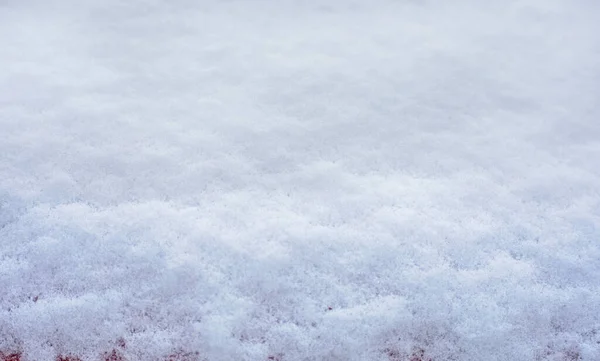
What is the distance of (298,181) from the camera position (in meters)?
1.91

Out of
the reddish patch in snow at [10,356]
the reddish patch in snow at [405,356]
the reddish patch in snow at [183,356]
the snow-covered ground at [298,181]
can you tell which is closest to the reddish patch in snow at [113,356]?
the snow-covered ground at [298,181]

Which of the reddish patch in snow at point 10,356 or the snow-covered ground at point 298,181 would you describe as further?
the snow-covered ground at point 298,181

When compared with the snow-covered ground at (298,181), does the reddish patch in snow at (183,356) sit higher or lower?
lower

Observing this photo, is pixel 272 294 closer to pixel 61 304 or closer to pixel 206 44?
pixel 61 304

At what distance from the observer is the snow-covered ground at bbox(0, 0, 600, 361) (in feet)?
4.65

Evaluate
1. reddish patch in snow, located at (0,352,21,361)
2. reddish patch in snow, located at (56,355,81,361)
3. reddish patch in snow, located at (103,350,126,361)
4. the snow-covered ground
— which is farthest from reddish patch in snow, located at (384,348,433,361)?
reddish patch in snow, located at (0,352,21,361)

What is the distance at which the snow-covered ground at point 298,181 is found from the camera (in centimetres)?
142

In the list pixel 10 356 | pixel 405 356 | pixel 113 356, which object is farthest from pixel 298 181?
pixel 10 356

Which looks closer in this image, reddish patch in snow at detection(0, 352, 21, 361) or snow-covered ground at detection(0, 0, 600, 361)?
reddish patch in snow at detection(0, 352, 21, 361)

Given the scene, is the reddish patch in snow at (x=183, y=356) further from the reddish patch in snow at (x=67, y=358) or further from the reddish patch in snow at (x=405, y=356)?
the reddish patch in snow at (x=405, y=356)

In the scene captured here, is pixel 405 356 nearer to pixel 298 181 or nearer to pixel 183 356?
pixel 183 356

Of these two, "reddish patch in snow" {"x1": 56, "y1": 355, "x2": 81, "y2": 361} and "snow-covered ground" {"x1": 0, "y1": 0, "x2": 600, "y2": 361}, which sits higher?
"snow-covered ground" {"x1": 0, "y1": 0, "x2": 600, "y2": 361}

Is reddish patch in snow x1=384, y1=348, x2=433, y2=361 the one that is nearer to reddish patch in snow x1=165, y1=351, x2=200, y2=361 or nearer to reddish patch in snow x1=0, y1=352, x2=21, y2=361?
reddish patch in snow x1=165, y1=351, x2=200, y2=361

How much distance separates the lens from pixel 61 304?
4.69 feet
